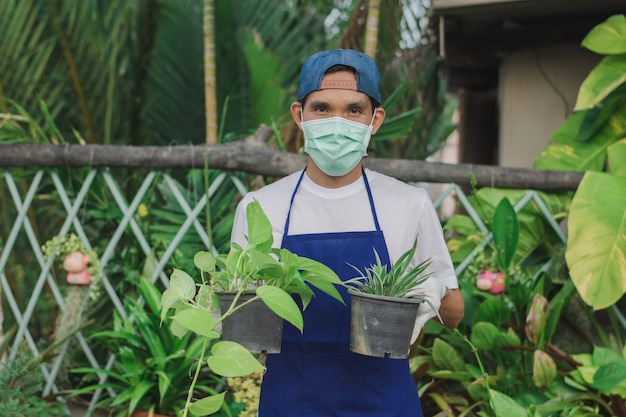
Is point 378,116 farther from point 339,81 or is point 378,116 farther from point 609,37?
point 609,37

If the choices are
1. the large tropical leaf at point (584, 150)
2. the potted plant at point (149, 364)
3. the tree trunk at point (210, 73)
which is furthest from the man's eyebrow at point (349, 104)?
the tree trunk at point (210, 73)

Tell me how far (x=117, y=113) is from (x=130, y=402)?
10.1ft

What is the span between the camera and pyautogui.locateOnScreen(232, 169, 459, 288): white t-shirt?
1896 millimetres

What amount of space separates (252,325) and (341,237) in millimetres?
335

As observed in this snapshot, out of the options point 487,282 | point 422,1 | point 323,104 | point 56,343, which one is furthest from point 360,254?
point 422,1

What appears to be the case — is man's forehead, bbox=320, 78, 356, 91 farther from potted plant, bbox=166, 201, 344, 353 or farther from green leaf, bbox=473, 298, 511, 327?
green leaf, bbox=473, 298, 511, 327

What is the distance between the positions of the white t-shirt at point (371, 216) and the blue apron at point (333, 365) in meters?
0.03

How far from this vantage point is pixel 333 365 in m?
1.86

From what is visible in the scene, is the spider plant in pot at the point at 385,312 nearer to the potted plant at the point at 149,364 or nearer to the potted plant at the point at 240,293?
the potted plant at the point at 240,293

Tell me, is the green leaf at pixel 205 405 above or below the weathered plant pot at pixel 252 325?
below

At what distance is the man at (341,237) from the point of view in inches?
72.6

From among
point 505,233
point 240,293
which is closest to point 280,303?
point 240,293

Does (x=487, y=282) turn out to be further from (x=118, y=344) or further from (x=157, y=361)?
(x=118, y=344)

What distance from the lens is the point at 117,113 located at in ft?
18.3
